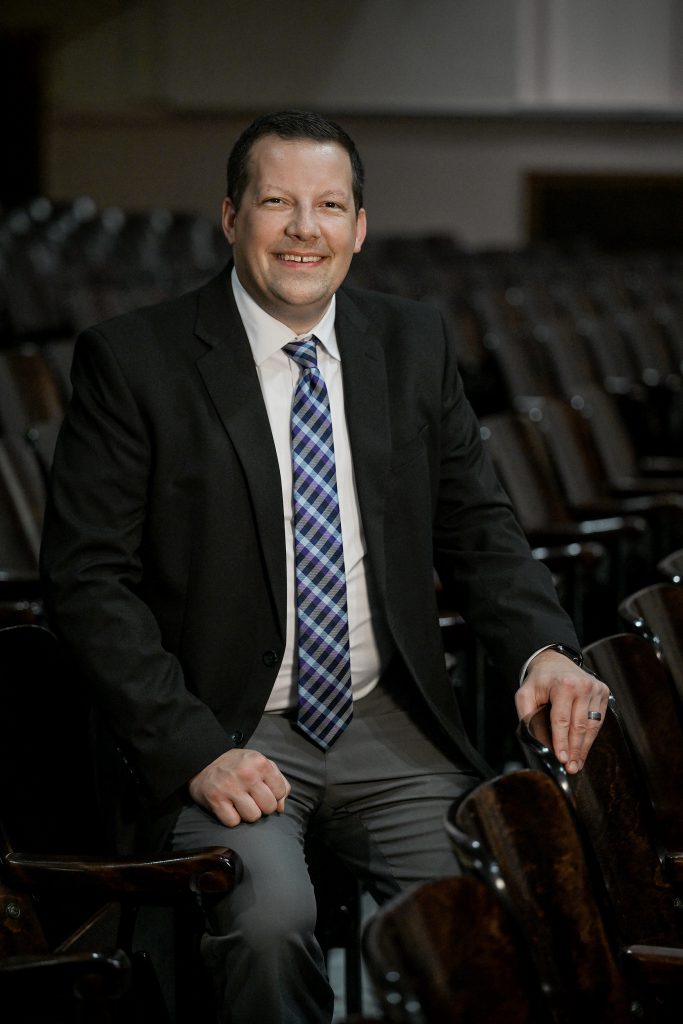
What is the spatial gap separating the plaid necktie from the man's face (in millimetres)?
144

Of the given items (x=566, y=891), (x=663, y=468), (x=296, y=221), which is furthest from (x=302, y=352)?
(x=663, y=468)

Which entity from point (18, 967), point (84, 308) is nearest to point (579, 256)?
point (84, 308)

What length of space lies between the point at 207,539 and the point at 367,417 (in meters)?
0.24

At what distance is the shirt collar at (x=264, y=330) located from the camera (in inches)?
64.9

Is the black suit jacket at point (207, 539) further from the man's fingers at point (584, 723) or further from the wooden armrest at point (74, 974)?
the wooden armrest at point (74, 974)

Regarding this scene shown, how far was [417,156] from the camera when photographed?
434 inches

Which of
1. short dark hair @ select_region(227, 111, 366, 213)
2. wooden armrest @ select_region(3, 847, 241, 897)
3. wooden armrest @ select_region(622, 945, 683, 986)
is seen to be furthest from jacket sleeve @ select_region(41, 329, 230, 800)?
wooden armrest @ select_region(622, 945, 683, 986)

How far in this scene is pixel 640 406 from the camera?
4207 mm

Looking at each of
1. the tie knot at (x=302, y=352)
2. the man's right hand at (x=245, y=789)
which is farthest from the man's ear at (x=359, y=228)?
the man's right hand at (x=245, y=789)

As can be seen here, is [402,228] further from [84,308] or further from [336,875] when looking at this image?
[336,875]

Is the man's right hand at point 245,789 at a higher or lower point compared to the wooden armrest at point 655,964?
higher

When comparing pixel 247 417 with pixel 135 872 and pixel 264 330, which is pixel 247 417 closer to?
pixel 264 330

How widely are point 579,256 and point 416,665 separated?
7.29 meters

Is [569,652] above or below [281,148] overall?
below
